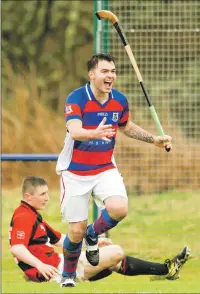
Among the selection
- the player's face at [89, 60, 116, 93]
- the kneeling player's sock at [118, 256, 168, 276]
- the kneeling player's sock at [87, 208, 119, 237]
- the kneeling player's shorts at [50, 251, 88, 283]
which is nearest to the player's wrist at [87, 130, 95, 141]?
the player's face at [89, 60, 116, 93]

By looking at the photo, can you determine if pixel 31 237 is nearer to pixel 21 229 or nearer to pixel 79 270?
pixel 21 229

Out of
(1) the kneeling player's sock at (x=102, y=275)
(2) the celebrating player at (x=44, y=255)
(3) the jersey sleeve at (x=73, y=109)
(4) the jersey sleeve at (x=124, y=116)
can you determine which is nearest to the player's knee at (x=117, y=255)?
(2) the celebrating player at (x=44, y=255)

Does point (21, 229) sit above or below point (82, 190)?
below

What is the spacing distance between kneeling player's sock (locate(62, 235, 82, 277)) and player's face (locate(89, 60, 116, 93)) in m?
1.26

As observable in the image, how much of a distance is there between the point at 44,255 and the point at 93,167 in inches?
38.7

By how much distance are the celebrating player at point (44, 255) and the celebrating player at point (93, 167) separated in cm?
23

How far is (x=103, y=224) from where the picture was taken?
946 cm

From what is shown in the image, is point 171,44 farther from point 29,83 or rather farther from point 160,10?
point 29,83

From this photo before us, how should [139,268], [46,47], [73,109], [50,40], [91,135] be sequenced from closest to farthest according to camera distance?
[91,135], [73,109], [139,268], [46,47], [50,40]

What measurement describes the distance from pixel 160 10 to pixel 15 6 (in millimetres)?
A: 8309

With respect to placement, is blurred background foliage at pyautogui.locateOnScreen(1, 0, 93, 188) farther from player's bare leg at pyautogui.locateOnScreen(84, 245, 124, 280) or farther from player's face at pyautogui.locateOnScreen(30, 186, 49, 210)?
player's bare leg at pyautogui.locateOnScreen(84, 245, 124, 280)

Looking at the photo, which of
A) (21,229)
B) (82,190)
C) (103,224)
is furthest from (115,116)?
(21,229)

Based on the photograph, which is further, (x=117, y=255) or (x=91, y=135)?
(x=117, y=255)

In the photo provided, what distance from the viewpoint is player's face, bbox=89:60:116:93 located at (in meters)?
9.38
